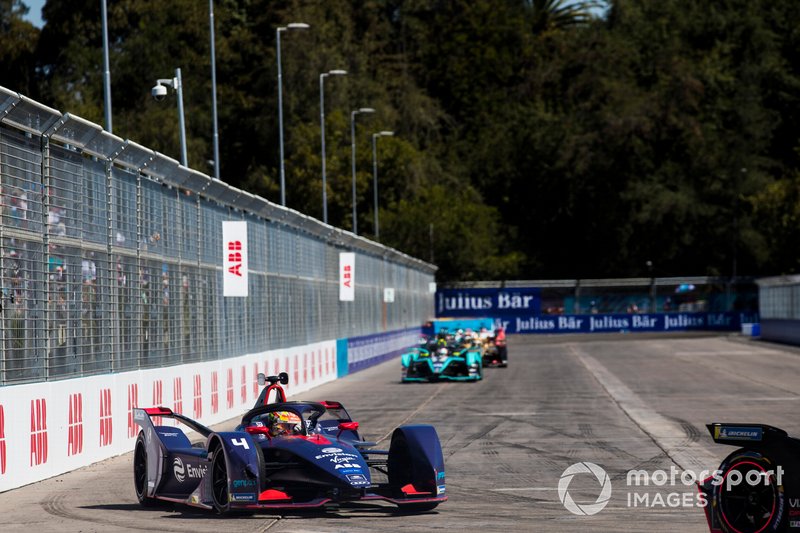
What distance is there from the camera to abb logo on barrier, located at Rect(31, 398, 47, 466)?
15000 millimetres

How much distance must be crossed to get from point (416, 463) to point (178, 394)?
9.88 meters

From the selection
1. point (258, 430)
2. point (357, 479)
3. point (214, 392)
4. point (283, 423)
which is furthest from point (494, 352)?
point (357, 479)

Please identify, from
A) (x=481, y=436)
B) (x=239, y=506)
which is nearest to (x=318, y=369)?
(x=481, y=436)

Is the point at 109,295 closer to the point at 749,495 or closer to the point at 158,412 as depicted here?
the point at 158,412

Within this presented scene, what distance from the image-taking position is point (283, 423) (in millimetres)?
12820

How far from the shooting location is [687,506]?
1210 centimetres

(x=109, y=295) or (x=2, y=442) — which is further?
(x=109, y=295)

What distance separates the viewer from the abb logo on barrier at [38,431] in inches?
591

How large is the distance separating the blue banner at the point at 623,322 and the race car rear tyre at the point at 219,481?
6988cm

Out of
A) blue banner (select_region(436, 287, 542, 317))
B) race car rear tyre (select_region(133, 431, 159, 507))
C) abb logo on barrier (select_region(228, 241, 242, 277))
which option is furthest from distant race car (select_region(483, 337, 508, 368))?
blue banner (select_region(436, 287, 542, 317))

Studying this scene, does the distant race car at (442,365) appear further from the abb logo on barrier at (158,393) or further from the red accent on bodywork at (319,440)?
the red accent on bodywork at (319,440)

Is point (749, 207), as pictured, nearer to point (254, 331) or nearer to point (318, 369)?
point (318, 369)

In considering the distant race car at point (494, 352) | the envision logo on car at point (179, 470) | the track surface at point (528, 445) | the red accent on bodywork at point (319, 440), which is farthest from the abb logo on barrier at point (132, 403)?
the distant race car at point (494, 352)

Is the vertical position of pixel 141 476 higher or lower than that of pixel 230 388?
lower
